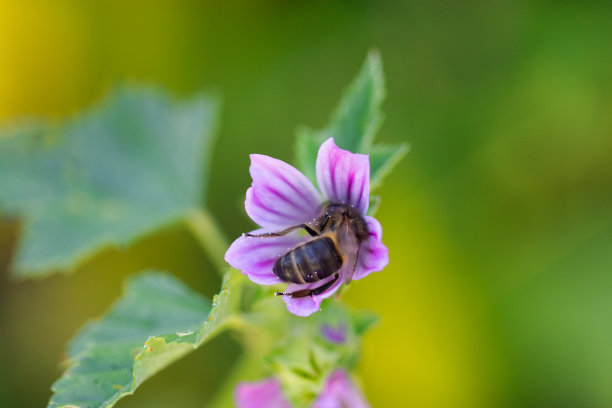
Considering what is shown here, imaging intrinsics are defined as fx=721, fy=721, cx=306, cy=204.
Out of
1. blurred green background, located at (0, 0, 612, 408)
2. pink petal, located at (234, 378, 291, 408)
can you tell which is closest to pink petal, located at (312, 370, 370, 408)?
pink petal, located at (234, 378, 291, 408)

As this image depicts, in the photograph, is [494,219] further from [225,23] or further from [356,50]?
[225,23]

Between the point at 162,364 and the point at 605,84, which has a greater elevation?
the point at 605,84

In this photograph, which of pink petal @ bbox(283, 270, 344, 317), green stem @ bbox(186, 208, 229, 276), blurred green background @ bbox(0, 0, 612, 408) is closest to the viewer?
pink petal @ bbox(283, 270, 344, 317)


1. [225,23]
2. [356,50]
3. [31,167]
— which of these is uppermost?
[225,23]

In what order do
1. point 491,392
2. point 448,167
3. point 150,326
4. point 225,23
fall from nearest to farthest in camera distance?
point 150,326, point 491,392, point 448,167, point 225,23

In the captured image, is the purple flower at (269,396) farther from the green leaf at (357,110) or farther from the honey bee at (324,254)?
the green leaf at (357,110)

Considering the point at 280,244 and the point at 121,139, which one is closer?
the point at 280,244

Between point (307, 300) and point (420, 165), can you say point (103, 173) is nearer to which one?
point (420, 165)

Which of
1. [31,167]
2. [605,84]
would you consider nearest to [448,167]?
[605,84]

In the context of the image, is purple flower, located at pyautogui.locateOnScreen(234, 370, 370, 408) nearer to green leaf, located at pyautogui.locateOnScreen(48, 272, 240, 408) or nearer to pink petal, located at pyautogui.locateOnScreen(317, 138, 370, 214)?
green leaf, located at pyautogui.locateOnScreen(48, 272, 240, 408)
